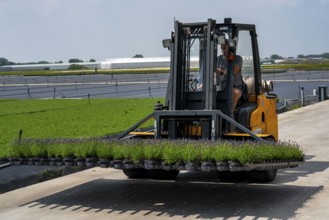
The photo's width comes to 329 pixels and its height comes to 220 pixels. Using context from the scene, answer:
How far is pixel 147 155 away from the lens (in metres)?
8.43

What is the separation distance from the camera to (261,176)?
401 inches

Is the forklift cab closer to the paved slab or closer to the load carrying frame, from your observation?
the load carrying frame

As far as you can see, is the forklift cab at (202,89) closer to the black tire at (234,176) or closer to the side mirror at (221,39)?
the side mirror at (221,39)

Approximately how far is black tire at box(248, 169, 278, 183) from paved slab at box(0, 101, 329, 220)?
12 cm

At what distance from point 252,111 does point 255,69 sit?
1.07 m

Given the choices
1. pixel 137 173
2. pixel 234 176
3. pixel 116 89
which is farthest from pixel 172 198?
pixel 116 89

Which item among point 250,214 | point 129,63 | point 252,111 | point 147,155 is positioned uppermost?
point 129,63

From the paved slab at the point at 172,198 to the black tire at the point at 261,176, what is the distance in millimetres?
117

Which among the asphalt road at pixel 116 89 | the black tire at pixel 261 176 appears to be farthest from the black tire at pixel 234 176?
the asphalt road at pixel 116 89

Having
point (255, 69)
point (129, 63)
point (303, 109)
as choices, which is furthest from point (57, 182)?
point (129, 63)

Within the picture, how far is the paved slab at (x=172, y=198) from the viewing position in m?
8.42

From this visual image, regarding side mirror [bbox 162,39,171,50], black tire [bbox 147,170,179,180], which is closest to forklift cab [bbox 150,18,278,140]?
side mirror [bbox 162,39,171,50]

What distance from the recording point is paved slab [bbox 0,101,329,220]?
27.6 feet

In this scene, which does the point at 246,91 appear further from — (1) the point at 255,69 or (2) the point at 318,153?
(2) the point at 318,153
